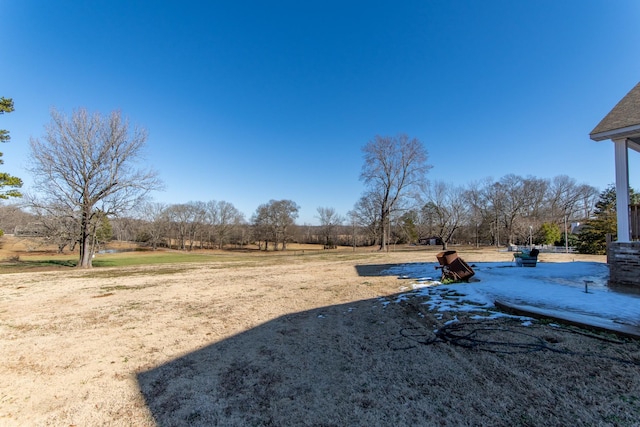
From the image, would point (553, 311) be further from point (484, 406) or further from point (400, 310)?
point (484, 406)

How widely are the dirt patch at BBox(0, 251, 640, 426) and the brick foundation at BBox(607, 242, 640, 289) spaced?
423 centimetres

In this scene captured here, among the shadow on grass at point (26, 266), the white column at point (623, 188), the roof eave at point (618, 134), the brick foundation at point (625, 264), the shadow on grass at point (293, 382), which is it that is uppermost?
the roof eave at point (618, 134)

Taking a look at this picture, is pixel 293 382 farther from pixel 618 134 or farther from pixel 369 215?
pixel 369 215

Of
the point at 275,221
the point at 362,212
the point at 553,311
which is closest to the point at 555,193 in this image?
the point at 362,212

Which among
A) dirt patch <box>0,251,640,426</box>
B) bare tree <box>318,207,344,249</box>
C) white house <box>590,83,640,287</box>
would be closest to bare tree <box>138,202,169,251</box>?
bare tree <box>318,207,344,249</box>

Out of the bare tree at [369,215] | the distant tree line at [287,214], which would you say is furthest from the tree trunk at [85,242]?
the bare tree at [369,215]

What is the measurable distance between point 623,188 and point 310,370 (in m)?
8.19

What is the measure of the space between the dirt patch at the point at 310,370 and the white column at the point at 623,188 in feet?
14.6

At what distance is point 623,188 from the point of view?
6562 millimetres

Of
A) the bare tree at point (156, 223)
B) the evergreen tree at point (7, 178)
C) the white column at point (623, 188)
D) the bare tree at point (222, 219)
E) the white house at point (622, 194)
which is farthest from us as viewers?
the bare tree at point (222, 219)

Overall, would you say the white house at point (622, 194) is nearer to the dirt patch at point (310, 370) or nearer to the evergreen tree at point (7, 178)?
the dirt patch at point (310, 370)

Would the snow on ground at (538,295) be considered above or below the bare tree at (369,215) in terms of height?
below

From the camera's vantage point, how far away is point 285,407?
98.2 inches

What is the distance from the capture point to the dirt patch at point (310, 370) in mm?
2373
